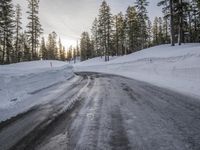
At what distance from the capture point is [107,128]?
4.84 metres

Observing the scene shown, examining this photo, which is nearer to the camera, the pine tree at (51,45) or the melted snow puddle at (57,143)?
the melted snow puddle at (57,143)

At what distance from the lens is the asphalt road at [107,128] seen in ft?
12.9

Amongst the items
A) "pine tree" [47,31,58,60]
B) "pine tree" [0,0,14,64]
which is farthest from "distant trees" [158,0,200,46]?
"pine tree" [47,31,58,60]

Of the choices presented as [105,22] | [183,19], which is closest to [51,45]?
[105,22]

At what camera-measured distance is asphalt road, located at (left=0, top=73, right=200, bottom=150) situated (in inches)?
155

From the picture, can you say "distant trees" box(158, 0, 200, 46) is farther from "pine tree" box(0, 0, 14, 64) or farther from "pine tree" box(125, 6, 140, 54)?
"pine tree" box(0, 0, 14, 64)

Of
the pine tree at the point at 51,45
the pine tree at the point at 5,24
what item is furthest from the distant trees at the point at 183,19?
the pine tree at the point at 51,45

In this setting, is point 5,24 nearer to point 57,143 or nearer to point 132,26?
point 132,26

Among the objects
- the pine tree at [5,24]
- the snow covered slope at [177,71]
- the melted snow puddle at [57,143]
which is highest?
the pine tree at [5,24]

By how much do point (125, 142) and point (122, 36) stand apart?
63.7 m

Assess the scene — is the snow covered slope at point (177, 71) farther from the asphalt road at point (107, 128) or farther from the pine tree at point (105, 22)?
the pine tree at point (105, 22)

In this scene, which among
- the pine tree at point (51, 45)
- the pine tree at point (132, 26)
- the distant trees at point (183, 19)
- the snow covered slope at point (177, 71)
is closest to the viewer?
the snow covered slope at point (177, 71)

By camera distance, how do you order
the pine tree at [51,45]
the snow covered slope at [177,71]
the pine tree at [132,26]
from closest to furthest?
the snow covered slope at [177,71] → the pine tree at [132,26] → the pine tree at [51,45]

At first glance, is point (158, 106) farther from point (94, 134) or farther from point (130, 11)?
point (130, 11)
